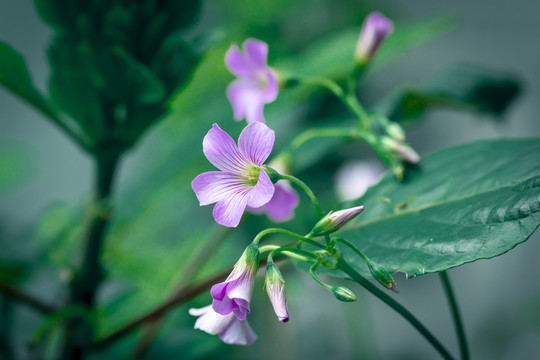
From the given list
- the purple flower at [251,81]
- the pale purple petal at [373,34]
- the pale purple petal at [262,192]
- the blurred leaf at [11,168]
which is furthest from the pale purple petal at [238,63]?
the blurred leaf at [11,168]

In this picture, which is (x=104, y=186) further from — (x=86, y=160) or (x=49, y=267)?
(x=86, y=160)

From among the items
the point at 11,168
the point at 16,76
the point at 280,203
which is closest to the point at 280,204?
the point at 280,203

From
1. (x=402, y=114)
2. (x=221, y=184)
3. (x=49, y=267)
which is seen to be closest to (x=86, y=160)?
(x=49, y=267)

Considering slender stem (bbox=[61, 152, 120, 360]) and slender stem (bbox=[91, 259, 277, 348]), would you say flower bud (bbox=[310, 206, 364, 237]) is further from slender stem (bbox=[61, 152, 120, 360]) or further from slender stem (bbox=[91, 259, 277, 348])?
slender stem (bbox=[61, 152, 120, 360])

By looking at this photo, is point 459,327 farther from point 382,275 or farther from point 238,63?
point 238,63

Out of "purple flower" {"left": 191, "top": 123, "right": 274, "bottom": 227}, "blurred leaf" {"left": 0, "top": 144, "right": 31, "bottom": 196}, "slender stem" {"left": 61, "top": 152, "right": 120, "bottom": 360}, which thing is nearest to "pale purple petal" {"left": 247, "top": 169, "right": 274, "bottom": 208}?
"purple flower" {"left": 191, "top": 123, "right": 274, "bottom": 227}
